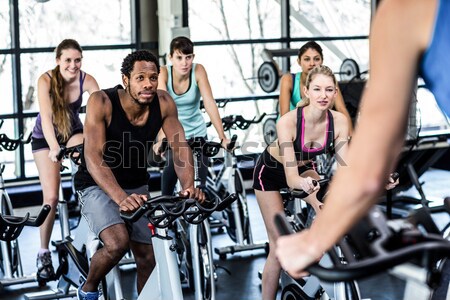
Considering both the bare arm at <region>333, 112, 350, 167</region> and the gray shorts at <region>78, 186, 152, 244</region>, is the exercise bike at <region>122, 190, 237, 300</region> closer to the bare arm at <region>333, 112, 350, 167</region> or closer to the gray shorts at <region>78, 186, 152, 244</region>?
the gray shorts at <region>78, 186, 152, 244</region>

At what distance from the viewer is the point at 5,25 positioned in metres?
7.17

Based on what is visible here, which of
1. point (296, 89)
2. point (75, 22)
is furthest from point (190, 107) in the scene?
point (75, 22)

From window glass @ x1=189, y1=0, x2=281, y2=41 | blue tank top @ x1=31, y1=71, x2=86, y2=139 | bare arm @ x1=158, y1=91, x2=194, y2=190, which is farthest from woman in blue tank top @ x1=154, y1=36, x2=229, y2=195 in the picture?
window glass @ x1=189, y1=0, x2=281, y2=41

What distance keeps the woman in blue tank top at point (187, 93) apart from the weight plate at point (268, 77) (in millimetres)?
1809

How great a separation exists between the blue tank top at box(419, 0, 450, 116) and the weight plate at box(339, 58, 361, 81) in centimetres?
682

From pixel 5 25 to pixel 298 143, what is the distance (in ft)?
13.3

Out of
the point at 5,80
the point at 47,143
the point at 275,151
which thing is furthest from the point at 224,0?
the point at 275,151

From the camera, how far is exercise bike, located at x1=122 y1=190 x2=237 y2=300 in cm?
316

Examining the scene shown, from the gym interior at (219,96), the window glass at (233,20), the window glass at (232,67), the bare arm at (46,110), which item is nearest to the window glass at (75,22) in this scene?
the gym interior at (219,96)

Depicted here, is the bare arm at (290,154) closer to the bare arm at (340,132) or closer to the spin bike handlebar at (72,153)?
the bare arm at (340,132)

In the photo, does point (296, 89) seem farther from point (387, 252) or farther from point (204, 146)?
point (387, 252)

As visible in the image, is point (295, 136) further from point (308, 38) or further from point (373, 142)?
point (308, 38)

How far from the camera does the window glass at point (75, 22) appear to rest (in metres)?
7.27

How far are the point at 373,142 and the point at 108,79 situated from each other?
22.0ft
